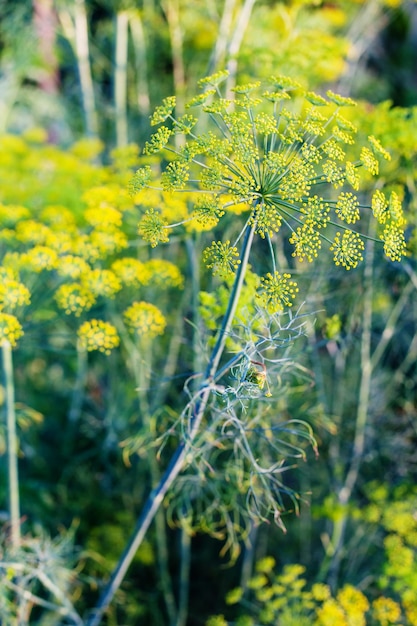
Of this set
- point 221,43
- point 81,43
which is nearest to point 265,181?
point 221,43

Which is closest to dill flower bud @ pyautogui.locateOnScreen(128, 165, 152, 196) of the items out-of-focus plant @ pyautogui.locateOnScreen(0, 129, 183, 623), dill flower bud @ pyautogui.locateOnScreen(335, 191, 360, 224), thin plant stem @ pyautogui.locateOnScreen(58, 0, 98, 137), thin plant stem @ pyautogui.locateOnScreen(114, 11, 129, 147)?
dill flower bud @ pyautogui.locateOnScreen(335, 191, 360, 224)

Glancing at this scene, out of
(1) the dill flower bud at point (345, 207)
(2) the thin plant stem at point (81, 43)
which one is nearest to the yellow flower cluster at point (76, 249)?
(1) the dill flower bud at point (345, 207)

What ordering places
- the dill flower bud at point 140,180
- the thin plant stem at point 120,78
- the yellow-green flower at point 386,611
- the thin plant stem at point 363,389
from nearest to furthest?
1. the dill flower bud at point 140,180
2. the yellow-green flower at point 386,611
3. the thin plant stem at point 363,389
4. the thin plant stem at point 120,78

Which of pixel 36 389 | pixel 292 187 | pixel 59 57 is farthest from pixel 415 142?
pixel 59 57

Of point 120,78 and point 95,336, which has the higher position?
point 120,78

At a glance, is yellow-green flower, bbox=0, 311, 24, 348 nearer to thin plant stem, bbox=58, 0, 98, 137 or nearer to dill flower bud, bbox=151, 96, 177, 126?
dill flower bud, bbox=151, 96, 177, 126

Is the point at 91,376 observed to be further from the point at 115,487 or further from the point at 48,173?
the point at 48,173

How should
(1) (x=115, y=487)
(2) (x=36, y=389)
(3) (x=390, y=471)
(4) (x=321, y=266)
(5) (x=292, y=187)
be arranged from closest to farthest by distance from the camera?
(5) (x=292, y=187) → (4) (x=321, y=266) → (3) (x=390, y=471) → (1) (x=115, y=487) → (2) (x=36, y=389)

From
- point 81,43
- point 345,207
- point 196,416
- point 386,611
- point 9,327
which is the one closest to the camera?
point 345,207

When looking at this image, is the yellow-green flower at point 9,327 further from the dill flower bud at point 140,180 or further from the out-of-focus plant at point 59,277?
the dill flower bud at point 140,180

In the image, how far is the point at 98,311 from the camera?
4.56 m

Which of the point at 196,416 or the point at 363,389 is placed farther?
the point at 363,389

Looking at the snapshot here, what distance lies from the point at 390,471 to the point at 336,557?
4.03 ft

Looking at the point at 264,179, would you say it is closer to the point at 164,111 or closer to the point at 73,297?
the point at 164,111
